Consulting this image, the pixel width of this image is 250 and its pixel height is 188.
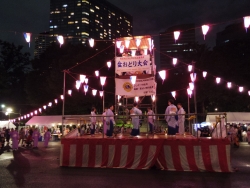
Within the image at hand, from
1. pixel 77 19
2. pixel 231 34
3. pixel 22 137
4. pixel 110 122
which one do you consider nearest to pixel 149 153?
pixel 110 122

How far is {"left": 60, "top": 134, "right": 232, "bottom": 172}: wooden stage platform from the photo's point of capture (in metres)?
9.80

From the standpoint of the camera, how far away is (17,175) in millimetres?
9102

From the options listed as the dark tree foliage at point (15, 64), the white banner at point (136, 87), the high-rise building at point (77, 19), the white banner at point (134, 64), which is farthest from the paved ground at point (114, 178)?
the high-rise building at point (77, 19)

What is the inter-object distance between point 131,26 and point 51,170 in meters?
157

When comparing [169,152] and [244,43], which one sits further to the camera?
[244,43]

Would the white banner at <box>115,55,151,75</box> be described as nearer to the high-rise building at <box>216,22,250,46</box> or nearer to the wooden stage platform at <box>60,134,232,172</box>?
the wooden stage platform at <box>60,134,232,172</box>

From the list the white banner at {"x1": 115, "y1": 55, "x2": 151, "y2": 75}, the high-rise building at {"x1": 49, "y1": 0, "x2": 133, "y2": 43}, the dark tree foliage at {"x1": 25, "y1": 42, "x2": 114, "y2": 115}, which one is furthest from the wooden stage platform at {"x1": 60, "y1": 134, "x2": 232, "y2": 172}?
the high-rise building at {"x1": 49, "y1": 0, "x2": 133, "y2": 43}

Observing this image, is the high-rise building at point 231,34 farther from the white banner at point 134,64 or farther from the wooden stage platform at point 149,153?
the wooden stage platform at point 149,153

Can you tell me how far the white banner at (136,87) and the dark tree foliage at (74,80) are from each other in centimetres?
1698

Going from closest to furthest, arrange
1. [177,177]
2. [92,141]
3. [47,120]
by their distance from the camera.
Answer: [177,177]
[92,141]
[47,120]

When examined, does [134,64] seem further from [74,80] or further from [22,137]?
[74,80]

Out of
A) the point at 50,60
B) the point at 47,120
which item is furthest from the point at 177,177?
the point at 50,60

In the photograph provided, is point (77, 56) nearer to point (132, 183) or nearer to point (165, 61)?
point (132, 183)

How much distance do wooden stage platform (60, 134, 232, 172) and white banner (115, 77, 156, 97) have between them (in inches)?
171
